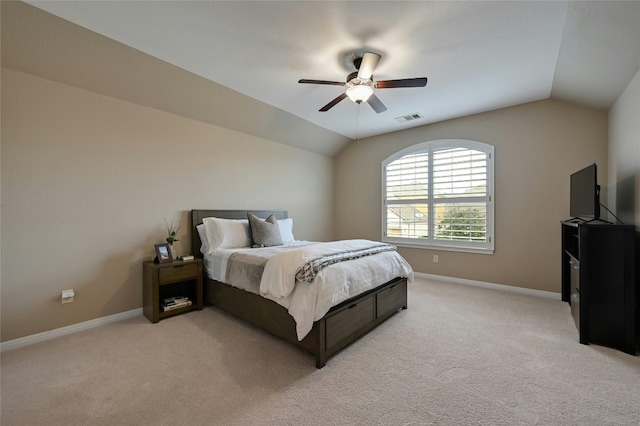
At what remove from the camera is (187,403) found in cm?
167

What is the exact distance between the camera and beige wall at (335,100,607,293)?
3.40 metres

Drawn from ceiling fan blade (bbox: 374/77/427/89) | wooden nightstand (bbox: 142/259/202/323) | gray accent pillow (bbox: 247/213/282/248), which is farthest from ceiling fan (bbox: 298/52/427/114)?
wooden nightstand (bbox: 142/259/202/323)

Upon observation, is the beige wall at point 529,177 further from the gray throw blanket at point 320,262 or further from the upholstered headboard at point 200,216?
the upholstered headboard at point 200,216

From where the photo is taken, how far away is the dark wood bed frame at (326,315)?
6.88 ft

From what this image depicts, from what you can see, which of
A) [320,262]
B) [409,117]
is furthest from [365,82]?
[409,117]

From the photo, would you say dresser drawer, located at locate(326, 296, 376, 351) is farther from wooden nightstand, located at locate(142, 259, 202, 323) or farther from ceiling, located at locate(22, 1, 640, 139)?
ceiling, located at locate(22, 1, 640, 139)

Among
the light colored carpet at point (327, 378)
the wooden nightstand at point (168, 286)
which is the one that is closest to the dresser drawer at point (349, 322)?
the light colored carpet at point (327, 378)

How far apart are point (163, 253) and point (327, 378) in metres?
2.36

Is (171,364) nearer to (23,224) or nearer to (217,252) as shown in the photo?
(217,252)

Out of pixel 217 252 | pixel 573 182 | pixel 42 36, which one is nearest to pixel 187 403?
pixel 217 252

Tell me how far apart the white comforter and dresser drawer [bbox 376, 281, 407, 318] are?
0.58ft

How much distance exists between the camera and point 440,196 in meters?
4.40

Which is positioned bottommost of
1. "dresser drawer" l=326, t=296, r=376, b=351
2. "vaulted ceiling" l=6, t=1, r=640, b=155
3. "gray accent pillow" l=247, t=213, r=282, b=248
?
"dresser drawer" l=326, t=296, r=376, b=351

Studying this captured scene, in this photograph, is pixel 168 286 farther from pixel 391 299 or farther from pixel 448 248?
pixel 448 248
